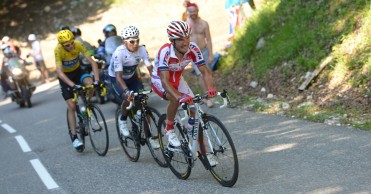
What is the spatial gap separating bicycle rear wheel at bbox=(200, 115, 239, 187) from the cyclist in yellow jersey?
2703 mm

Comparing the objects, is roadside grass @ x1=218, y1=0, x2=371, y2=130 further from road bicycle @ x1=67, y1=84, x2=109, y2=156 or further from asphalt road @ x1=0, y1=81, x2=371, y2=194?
road bicycle @ x1=67, y1=84, x2=109, y2=156

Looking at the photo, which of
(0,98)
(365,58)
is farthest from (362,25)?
(0,98)

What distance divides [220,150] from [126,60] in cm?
264

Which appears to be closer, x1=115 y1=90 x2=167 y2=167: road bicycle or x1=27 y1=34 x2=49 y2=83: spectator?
x1=115 y1=90 x2=167 y2=167: road bicycle

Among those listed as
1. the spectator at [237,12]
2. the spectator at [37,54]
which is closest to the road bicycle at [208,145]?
the spectator at [237,12]

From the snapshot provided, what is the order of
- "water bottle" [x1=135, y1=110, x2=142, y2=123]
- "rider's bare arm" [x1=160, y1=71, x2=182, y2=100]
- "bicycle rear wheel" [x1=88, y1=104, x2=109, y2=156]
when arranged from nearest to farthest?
"rider's bare arm" [x1=160, y1=71, x2=182, y2=100]
"water bottle" [x1=135, y1=110, x2=142, y2=123]
"bicycle rear wheel" [x1=88, y1=104, x2=109, y2=156]

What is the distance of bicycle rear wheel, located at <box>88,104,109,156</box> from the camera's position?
8.79m

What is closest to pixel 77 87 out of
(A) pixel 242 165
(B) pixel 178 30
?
(B) pixel 178 30

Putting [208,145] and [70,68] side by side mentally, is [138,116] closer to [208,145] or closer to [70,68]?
[208,145]

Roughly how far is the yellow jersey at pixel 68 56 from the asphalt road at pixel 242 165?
5.14ft

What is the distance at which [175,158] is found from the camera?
22.9 feet

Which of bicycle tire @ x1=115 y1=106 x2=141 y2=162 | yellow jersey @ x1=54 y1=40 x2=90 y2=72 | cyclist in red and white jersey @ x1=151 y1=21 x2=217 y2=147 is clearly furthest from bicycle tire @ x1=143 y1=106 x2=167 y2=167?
yellow jersey @ x1=54 y1=40 x2=90 y2=72

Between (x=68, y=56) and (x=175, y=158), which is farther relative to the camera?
(x=68, y=56)

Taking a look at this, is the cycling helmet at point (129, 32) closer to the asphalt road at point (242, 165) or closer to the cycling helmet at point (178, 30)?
the cycling helmet at point (178, 30)
